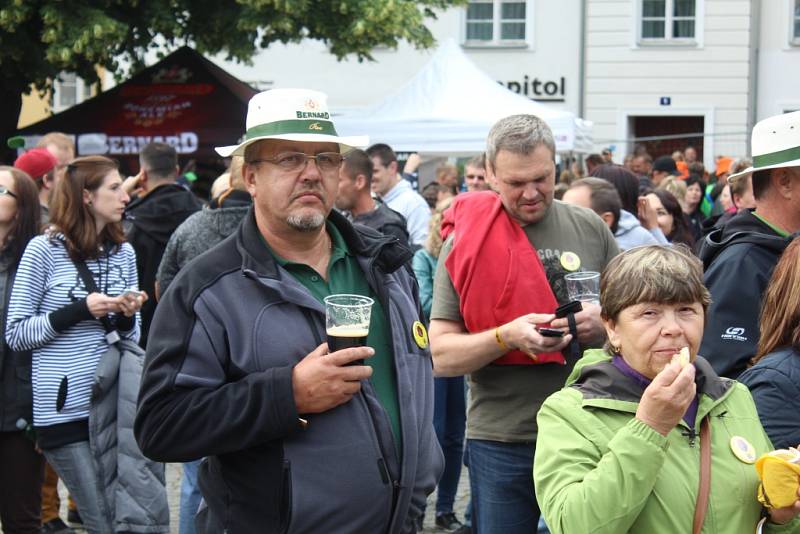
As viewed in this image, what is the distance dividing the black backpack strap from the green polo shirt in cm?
253

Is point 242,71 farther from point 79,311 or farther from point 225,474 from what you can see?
point 225,474

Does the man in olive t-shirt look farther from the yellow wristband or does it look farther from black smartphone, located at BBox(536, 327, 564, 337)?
black smartphone, located at BBox(536, 327, 564, 337)

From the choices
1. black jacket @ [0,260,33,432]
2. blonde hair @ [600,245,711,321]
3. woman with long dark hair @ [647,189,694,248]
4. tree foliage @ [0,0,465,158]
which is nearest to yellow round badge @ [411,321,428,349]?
blonde hair @ [600,245,711,321]

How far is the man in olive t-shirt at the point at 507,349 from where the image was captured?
4293 mm

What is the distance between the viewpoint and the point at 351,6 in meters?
17.7

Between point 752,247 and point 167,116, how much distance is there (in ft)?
42.9

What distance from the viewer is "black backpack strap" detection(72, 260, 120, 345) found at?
18.6 feet

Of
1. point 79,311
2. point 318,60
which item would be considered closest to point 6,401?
point 79,311

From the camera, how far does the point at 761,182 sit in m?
4.14

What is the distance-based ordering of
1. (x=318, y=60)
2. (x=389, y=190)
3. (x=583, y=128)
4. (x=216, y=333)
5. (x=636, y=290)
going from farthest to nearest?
(x=318, y=60) → (x=583, y=128) → (x=389, y=190) → (x=216, y=333) → (x=636, y=290)

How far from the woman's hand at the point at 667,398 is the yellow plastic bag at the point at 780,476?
10.1 inches

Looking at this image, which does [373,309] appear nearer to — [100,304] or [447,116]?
[100,304]

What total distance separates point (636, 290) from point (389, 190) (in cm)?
699

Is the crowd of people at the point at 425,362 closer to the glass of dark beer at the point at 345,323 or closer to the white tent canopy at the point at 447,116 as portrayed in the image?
the glass of dark beer at the point at 345,323
